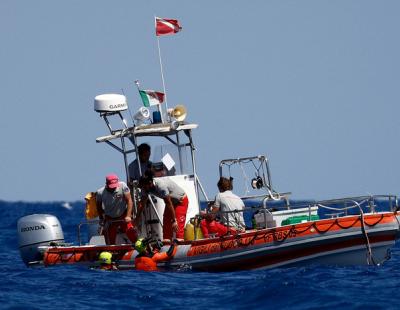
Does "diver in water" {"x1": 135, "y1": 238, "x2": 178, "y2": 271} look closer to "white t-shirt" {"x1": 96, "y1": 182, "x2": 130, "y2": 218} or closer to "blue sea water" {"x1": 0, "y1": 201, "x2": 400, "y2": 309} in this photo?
"blue sea water" {"x1": 0, "y1": 201, "x2": 400, "y2": 309}

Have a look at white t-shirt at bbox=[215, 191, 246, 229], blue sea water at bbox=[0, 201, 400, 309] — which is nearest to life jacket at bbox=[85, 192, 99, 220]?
blue sea water at bbox=[0, 201, 400, 309]

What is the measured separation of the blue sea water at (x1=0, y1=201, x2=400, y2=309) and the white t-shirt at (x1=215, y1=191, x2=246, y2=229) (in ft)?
4.00

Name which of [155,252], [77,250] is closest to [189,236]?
[155,252]

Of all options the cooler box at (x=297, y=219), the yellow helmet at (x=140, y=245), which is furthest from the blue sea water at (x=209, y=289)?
the cooler box at (x=297, y=219)

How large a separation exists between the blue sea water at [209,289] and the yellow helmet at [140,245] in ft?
1.70

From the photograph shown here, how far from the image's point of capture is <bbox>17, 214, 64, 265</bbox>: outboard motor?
21.0m

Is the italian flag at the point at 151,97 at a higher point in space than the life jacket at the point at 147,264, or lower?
higher

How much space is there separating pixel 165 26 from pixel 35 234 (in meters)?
4.55

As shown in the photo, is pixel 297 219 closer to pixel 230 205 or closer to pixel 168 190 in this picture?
pixel 230 205

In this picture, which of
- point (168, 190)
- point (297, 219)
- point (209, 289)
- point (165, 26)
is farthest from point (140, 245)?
point (165, 26)

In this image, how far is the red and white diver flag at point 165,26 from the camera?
21219 millimetres

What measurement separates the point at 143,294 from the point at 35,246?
551 cm

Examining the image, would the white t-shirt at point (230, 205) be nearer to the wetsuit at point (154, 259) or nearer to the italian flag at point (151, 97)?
the wetsuit at point (154, 259)

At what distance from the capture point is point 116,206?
1975 centimetres
